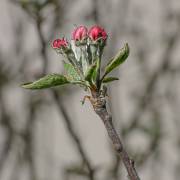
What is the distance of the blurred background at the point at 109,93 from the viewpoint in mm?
3441

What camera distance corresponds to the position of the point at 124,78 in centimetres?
453

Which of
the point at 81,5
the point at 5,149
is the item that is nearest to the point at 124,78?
the point at 81,5

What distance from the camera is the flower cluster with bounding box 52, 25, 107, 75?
4.25ft

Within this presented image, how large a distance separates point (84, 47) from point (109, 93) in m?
1.75

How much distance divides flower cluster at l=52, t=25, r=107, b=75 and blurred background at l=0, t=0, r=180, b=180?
65.0 inches

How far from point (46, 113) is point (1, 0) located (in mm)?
1107

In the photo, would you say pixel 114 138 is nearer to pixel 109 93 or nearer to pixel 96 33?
pixel 96 33

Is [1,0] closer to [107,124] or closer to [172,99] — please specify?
[172,99]

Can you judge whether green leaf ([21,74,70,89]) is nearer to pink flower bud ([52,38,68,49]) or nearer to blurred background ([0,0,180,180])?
pink flower bud ([52,38,68,49])

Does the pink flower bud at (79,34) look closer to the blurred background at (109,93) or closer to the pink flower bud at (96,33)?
the pink flower bud at (96,33)

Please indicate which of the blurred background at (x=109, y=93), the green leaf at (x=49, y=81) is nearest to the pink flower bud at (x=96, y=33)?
the green leaf at (x=49, y=81)

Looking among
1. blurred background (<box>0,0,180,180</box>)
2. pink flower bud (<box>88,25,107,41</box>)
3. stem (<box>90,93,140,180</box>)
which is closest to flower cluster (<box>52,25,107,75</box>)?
pink flower bud (<box>88,25,107,41</box>)

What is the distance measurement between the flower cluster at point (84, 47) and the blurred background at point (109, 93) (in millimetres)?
1651

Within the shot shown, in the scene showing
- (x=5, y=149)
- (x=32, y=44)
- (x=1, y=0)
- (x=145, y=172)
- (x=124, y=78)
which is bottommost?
(x=145, y=172)
